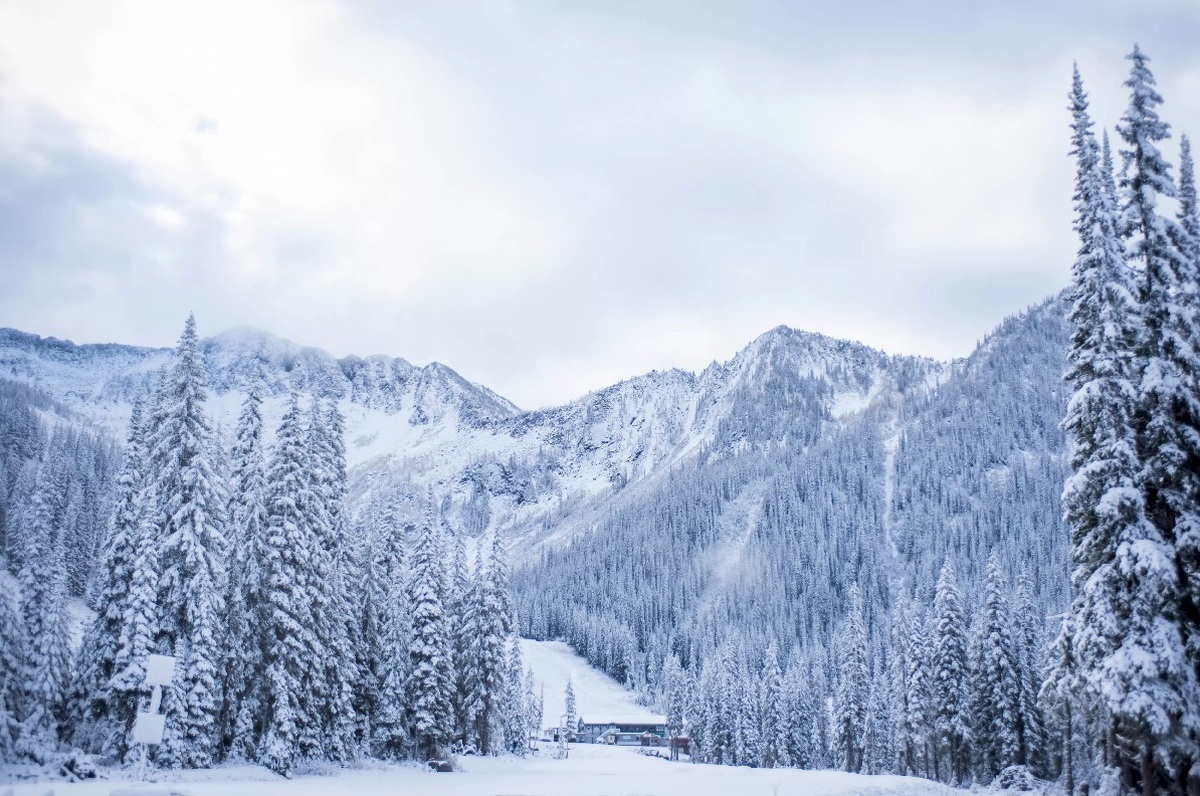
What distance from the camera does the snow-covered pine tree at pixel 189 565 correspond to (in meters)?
31.1

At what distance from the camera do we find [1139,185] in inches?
878

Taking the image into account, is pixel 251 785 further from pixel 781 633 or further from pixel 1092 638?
A: pixel 781 633

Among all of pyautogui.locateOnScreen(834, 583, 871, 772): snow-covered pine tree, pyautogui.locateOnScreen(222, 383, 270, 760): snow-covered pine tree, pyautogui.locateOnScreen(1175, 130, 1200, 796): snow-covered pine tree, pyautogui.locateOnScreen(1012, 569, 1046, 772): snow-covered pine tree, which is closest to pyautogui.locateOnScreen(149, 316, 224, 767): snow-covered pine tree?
pyautogui.locateOnScreen(222, 383, 270, 760): snow-covered pine tree

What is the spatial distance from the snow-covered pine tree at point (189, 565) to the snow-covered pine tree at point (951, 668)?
1782 inches

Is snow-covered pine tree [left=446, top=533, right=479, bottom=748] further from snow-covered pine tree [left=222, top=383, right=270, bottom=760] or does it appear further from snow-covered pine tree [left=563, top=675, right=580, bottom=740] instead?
snow-covered pine tree [left=563, top=675, right=580, bottom=740]

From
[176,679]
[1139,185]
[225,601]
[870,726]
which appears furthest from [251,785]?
[870,726]

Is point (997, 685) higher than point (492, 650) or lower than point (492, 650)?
lower

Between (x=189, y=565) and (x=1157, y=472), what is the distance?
3064 centimetres

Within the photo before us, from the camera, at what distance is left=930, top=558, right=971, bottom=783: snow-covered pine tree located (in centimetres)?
5853

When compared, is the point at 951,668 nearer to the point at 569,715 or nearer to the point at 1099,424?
the point at 1099,424

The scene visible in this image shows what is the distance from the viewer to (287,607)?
1374 inches

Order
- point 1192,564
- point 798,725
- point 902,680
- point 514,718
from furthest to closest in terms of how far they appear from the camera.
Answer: point 798,725 → point 514,718 → point 902,680 → point 1192,564

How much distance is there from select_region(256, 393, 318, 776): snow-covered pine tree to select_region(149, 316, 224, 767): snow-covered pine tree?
6.50ft

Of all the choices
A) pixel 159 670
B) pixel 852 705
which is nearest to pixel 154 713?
pixel 159 670
